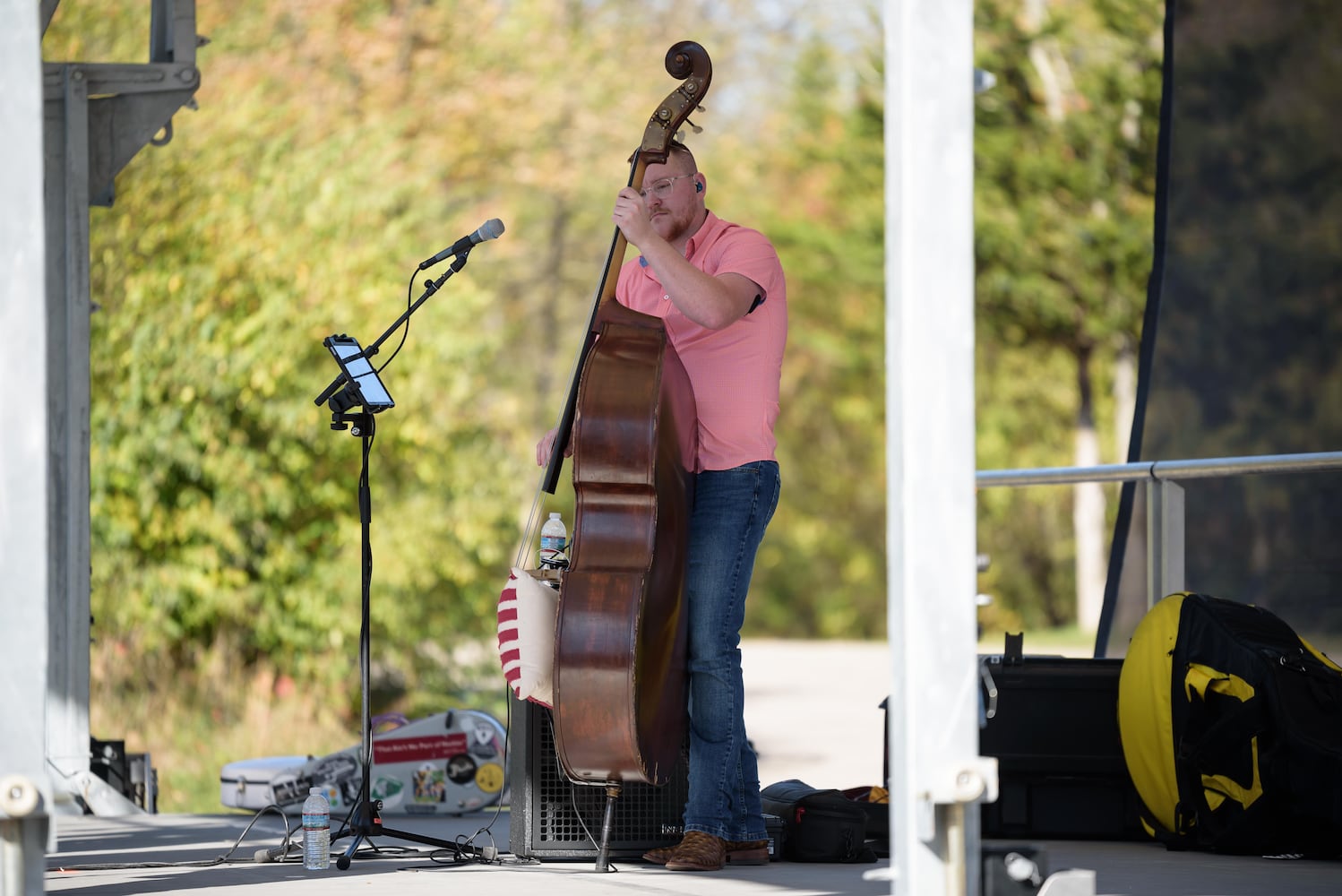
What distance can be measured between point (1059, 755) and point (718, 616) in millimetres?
1136

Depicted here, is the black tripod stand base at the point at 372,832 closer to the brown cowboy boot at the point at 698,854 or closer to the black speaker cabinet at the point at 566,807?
the black speaker cabinet at the point at 566,807

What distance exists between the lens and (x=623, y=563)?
11.1 ft

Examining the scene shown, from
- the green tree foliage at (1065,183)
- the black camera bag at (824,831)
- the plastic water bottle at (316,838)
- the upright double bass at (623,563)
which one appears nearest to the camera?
the upright double bass at (623,563)

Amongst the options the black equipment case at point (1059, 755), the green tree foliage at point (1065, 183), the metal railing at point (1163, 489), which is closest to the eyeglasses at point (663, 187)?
the metal railing at point (1163, 489)

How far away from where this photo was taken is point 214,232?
8656 mm

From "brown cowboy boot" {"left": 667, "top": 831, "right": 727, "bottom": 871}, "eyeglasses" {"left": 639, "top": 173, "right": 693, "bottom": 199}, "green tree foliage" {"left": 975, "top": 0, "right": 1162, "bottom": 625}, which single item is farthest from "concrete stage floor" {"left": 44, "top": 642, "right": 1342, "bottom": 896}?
"green tree foliage" {"left": 975, "top": 0, "right": 1162, "bottom": 625}

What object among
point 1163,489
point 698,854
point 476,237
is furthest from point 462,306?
point 698,854

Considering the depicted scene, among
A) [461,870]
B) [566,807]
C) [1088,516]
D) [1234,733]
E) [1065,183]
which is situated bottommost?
[461,870]

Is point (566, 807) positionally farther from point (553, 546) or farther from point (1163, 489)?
point (1163, 489)

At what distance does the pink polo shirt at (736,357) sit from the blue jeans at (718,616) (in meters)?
0.05

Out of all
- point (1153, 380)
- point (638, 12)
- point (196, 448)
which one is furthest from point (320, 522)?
point (638, 12)

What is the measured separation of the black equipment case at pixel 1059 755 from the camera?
4.25 metres

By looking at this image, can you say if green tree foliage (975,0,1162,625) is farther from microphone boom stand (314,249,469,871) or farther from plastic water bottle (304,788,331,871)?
plastic water bottle (304,788,331,871)

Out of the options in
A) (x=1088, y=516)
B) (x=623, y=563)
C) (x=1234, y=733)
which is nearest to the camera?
(x=623, y=563)
